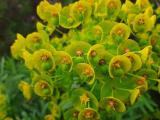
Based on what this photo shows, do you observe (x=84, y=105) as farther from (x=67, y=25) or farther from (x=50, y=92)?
(x=67, y=25)

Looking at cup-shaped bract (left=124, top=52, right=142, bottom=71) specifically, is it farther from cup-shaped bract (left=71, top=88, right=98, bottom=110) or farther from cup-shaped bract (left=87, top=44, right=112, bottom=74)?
cup-shaped bract (left=71, top=88, right=98, bottom=110)

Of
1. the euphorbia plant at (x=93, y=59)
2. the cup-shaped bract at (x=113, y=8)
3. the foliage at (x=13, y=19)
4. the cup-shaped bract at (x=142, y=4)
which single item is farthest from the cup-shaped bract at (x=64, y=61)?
the foliage at (x=13, y=19)

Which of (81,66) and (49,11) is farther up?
(49,11)

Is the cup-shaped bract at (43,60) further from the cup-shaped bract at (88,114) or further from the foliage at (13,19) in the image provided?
the foliage at (13,19)

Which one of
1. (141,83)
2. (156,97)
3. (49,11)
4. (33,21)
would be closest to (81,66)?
(141,83)

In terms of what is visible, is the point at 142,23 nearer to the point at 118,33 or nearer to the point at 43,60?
the point at 118,33

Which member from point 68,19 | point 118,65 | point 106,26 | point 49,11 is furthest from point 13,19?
point 118,65

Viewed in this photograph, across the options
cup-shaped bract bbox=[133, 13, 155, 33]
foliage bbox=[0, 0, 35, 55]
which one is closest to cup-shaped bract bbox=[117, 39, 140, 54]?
cup-shaped bract bbox=[133, 13, 155, 33]
